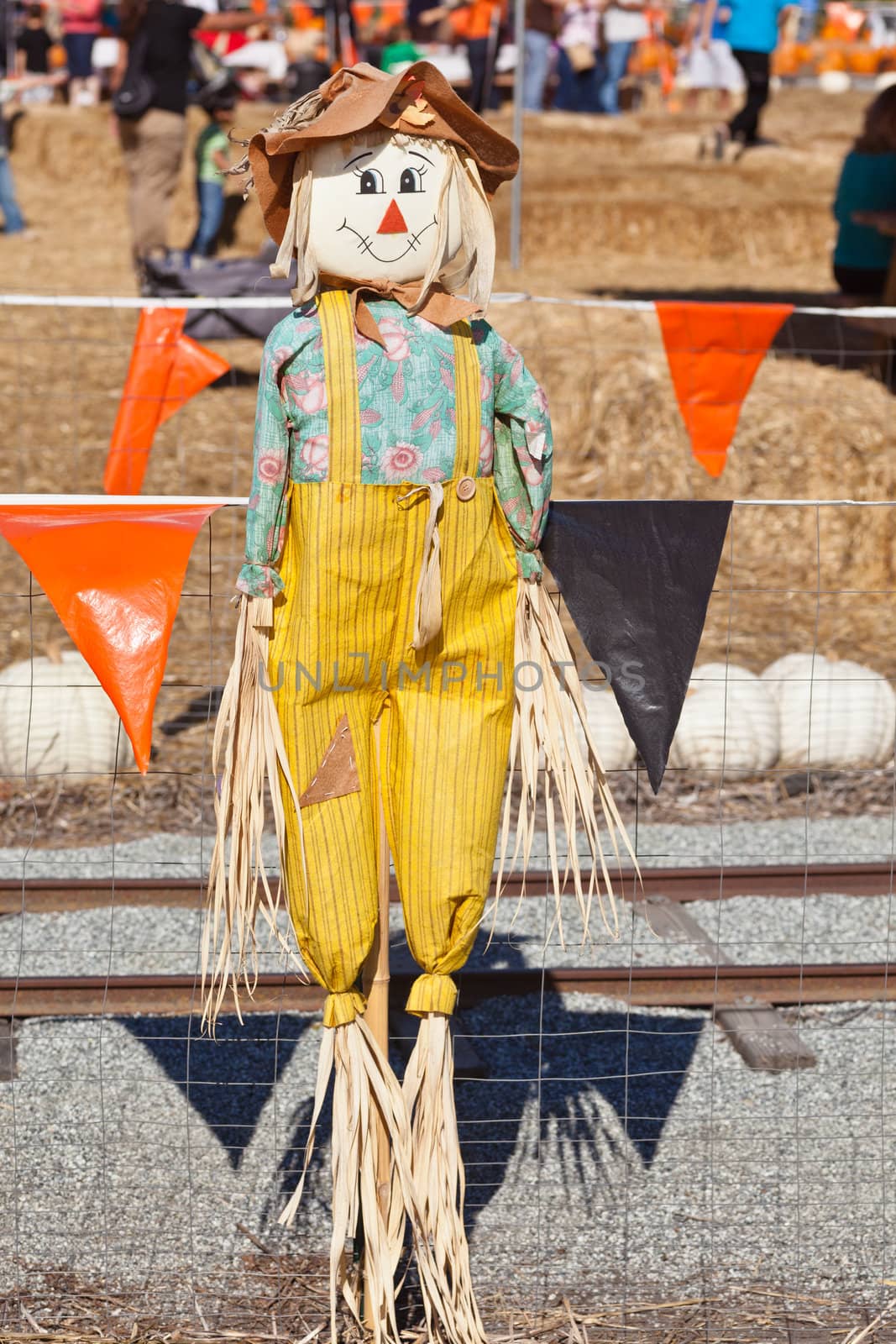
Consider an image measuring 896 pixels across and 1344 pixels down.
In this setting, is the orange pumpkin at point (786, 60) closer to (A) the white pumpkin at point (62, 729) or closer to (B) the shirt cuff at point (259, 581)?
(A) the white pumpkin at point (62, 729)

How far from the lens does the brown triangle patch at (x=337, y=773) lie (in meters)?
2.88

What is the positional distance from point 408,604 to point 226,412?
7.33 meters

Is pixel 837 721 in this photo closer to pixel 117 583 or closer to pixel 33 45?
pixel 117 583

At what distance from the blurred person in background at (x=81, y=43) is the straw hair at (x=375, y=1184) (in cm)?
1896

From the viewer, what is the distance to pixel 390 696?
9.71 feet

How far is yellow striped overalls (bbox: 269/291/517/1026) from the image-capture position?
281 cm

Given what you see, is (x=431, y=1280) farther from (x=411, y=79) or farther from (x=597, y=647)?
(x=411, y=79)

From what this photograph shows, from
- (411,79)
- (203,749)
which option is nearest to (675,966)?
(203,749)

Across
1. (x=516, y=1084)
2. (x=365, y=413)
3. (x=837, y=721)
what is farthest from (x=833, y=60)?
(x=365, y=413)

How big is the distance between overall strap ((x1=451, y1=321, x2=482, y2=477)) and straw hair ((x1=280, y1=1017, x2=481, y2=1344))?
104 cm

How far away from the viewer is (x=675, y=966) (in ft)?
15.7

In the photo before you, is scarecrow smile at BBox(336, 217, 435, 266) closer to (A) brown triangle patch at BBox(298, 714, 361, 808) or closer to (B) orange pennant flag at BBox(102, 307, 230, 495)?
(A) brown triangle patch at BBox(298, 714, 361, 808)

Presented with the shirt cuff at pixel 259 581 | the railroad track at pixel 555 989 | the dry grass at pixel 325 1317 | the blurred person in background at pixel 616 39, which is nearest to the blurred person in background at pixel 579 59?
the blurred person in background at pixel 616 39

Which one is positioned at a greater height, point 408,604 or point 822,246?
point 822,246
